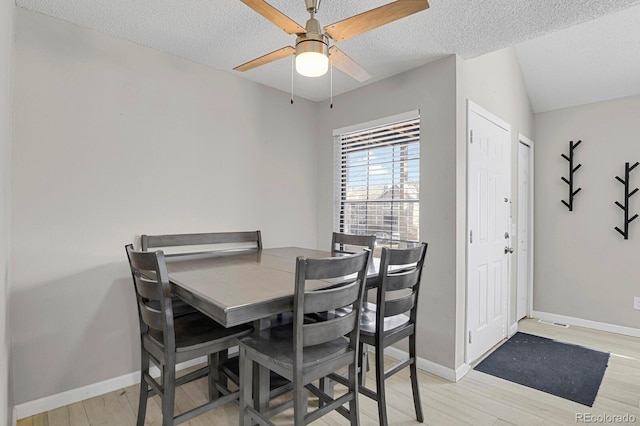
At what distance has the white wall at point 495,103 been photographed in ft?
8.36

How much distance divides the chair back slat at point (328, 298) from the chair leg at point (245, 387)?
0.48 metres

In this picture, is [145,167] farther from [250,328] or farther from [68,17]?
[250,328]

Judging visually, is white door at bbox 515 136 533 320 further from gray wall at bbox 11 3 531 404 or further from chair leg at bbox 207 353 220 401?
chair leg at bbox 207 353 220 401

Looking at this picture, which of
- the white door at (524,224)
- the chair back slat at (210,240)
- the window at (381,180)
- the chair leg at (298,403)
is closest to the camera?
the chair leg at (298,403)

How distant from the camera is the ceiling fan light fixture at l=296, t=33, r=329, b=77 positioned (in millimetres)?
1566

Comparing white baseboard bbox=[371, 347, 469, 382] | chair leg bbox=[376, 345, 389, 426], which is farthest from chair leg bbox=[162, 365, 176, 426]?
white baseboard bbox=[371, 347, 469, 382]

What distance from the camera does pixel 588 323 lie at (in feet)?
A: 11.7

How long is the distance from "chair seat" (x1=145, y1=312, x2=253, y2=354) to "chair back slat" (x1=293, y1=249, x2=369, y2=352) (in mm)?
557

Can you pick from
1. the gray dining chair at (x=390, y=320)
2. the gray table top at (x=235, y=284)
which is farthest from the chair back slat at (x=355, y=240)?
the gray dining chair at (x=390, y=320)

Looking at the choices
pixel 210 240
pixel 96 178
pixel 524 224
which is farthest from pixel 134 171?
pixel 524 224

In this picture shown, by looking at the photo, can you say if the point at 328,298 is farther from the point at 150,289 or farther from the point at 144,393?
the point at 144,393

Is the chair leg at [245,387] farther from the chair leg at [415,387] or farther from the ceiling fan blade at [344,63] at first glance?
the ceiling fan blade at [344,63]

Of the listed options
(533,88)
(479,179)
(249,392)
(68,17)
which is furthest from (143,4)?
(533,88)

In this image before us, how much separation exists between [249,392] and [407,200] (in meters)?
2.01
